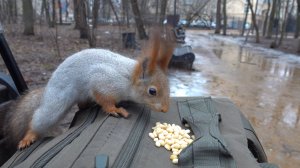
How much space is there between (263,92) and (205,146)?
157 inches

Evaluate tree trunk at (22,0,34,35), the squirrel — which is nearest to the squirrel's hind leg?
the squirrel

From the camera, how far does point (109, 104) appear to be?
122cm

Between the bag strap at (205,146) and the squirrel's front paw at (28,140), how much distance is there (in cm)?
49

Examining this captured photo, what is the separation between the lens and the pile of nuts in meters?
1.00

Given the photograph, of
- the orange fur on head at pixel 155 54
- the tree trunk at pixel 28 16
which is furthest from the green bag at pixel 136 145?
the tree trunk at pixel 28 16

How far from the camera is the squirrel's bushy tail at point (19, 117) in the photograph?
4.25ft

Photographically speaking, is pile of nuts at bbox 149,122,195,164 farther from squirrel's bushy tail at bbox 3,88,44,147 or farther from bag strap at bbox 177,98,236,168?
squirrel's bushy tail at bbox 3,88,44,147

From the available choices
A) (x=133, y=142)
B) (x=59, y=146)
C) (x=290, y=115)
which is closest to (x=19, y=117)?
(x=59, y=146)

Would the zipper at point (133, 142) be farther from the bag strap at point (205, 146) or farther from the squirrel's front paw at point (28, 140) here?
the squirrel's front paw at point (28, 140)

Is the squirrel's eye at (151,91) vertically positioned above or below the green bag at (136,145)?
above

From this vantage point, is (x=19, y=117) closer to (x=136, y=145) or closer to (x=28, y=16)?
(x=136, y=145)

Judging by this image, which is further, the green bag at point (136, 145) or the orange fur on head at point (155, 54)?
the orange fur on head at point (155, 54)

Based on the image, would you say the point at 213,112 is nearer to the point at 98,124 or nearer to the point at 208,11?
the point at 98,124

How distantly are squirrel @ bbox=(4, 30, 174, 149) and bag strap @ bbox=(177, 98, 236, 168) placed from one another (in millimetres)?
118
